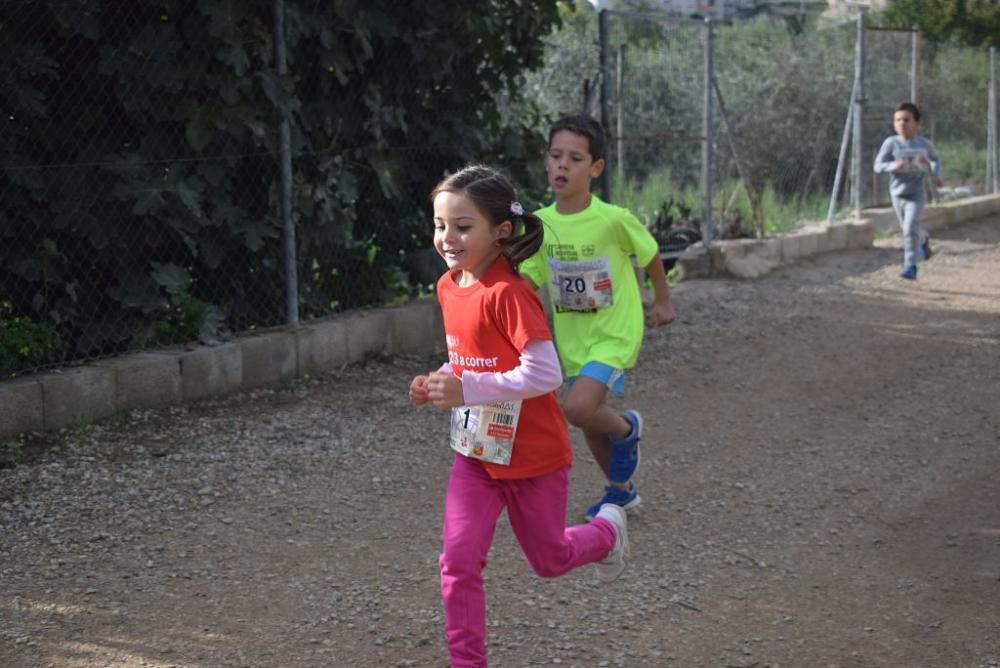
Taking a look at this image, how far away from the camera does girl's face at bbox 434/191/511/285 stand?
3725 mm

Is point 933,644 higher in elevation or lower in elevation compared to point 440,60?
lower

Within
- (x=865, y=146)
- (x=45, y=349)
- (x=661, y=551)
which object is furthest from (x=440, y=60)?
(x=865, y=146)

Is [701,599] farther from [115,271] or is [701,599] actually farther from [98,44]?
[98,44]

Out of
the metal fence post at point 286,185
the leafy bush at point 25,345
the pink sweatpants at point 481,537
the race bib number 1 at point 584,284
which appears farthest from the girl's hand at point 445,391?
the metal fence post at point 286,185

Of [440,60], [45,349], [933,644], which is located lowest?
[933,644]

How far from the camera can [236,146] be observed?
759 centimetres

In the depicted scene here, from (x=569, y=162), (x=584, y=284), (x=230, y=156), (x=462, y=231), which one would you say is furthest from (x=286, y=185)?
(x=462, y=231)

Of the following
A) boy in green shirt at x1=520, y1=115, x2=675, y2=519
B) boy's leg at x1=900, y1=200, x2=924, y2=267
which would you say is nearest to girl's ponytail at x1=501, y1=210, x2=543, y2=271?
boy in green shirt at x1=520, y1=115, x2=675, y2=519

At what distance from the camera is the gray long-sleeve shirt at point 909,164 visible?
1230 centimetres

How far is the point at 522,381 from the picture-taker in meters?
3.62

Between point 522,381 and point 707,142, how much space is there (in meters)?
8.43

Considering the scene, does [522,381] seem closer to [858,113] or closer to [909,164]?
[909,164]

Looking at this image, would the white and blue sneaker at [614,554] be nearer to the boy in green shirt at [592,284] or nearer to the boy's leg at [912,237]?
the boy in green shirt at [592,284]

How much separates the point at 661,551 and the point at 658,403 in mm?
A: 2510
